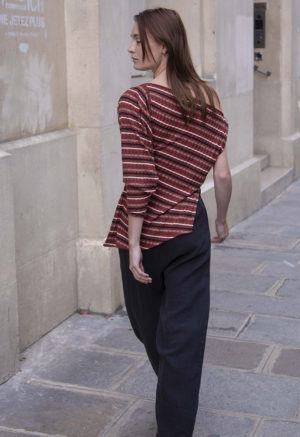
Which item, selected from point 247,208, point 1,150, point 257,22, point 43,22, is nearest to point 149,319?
point 1,150

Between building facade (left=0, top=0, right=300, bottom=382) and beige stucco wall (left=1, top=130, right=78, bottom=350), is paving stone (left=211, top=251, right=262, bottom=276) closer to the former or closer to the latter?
building facade (left=0, top=0, right=300, bottom=382)

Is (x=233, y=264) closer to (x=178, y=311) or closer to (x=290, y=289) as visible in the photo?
(x=290, y=289)

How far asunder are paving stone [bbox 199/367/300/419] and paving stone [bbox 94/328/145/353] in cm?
52

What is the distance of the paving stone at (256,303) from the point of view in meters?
5.33

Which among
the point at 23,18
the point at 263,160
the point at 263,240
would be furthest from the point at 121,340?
the point at 263,160

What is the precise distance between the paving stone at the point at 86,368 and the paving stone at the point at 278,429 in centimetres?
89

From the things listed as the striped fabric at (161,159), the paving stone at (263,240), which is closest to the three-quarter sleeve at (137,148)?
the striped fabric at (161,159)

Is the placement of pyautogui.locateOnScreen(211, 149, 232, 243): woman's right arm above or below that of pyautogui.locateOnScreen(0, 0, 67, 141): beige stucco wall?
below

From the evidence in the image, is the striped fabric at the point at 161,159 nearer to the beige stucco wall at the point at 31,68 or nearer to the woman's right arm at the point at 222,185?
the woman's right arm at the point at 222,185

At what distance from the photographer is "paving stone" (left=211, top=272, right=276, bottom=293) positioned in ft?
19.2

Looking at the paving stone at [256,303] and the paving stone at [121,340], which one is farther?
the paving stone at [256,303]

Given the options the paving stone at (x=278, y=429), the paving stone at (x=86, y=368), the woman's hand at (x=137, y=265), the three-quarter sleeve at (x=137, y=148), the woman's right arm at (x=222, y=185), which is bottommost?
the paving stone at (x=278, y=429)

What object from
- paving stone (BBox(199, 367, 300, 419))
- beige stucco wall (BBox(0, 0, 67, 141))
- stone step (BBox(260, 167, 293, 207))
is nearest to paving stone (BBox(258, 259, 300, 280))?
paving stone (BBox(199, 367, 300, 419))

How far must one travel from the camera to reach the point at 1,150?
4047mm
